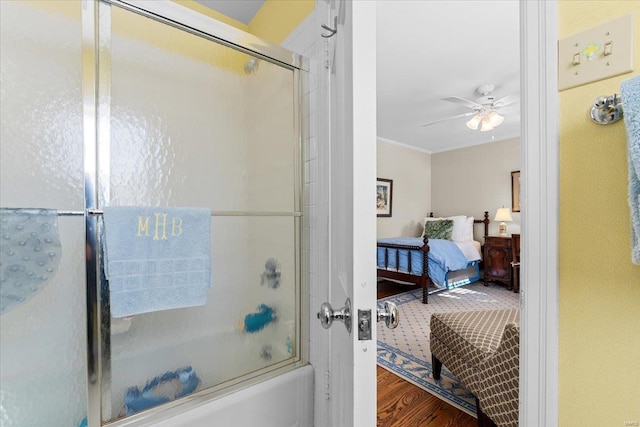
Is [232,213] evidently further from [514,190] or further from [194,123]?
[514,190]

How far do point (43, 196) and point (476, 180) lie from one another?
5.80 metres

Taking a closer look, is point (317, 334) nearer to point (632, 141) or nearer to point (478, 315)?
point (478, 315)

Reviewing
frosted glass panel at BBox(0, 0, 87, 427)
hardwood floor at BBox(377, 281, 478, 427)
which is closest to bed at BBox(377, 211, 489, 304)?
hardwood floor at BBox(377, 281, 478, 427)

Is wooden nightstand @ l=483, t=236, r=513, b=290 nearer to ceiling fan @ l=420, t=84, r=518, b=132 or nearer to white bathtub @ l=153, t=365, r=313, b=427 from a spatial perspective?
ceiling fan @ l=420, t=84, r=518, b=132

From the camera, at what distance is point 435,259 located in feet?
12.1

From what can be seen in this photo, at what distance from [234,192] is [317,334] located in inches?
31.9

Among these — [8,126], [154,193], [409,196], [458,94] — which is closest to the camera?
[8,126]

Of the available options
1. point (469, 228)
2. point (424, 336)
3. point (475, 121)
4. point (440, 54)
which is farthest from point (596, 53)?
point (469, 228)

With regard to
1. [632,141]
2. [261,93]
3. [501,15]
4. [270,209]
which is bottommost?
[270,209]

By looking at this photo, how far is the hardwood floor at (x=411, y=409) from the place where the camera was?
1.61 metres

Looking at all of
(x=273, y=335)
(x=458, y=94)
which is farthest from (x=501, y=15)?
(x=273, y=335)

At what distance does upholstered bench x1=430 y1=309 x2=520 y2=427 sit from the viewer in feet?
4.12

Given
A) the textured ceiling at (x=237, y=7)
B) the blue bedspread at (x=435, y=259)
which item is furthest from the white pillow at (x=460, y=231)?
the textured ceiling at (x=237, y=7)

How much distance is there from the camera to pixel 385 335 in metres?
2.72
